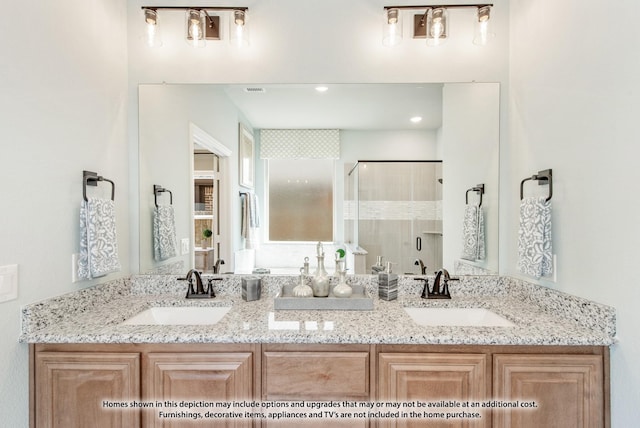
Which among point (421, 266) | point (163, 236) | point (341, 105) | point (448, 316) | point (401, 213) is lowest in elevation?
point (448, 316)

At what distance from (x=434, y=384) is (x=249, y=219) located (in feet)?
4.34

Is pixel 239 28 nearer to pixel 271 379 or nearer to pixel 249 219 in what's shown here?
pixel 249 219

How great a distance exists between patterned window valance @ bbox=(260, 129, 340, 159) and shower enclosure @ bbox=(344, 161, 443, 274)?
0.65 ft

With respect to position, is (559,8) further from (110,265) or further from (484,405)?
(110,265)

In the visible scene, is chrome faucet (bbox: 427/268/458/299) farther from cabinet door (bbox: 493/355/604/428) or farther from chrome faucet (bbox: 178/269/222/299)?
chrome faucet (bbox: 178/269/222/299)

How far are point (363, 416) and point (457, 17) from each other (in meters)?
2.09

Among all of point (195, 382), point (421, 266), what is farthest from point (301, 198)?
point (195, 382)

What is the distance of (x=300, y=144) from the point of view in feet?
6.81

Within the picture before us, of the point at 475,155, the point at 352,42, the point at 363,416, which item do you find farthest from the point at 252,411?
the point at 352,42

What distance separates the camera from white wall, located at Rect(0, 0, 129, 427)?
4.02 ft

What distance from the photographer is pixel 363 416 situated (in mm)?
1310

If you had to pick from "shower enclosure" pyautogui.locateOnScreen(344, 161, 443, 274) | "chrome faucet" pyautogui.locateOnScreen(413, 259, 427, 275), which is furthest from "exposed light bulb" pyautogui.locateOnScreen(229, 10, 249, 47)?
"chrome faucet" pyautogui.locateOnScreen(413, 259, 427, 275)

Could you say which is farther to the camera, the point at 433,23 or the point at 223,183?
the point at 223,183

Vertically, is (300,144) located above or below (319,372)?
above
